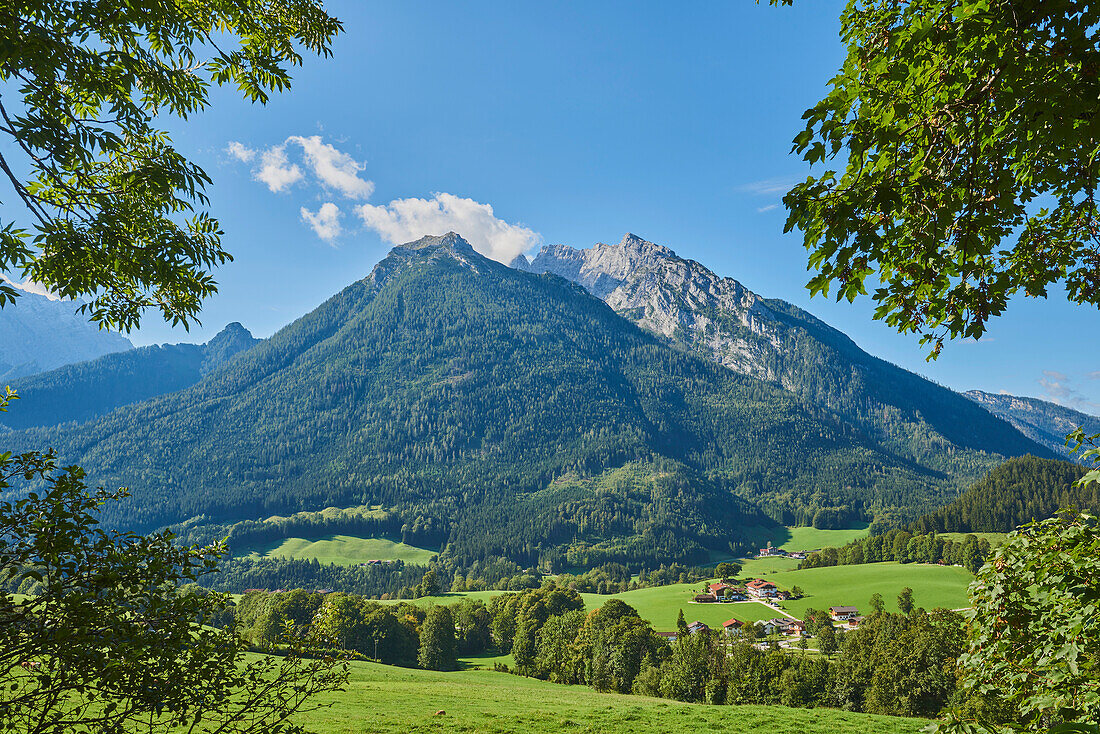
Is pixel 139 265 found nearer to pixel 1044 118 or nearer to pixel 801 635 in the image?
pixel 1044 118

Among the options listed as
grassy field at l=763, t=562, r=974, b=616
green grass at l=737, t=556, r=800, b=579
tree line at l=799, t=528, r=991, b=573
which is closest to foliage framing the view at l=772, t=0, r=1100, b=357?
grassy field at l=763, t=562, r=974, b=616

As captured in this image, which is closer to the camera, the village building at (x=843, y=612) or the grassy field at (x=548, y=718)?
the grassy field at (x=548, y=718)

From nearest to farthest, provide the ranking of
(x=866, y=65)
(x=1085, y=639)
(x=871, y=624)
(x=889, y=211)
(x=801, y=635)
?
(x=889, y=211) → (x=866, y=65) → (x=1085, y=639) → (x=871, y=624) → (x=801, y=635)

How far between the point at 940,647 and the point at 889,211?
57447mm

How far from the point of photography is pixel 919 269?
14.4 feet

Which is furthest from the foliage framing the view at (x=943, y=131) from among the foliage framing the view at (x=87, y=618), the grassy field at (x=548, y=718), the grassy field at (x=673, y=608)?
the grassy field at (x=673, y=608)

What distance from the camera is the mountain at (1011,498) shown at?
158250 mm

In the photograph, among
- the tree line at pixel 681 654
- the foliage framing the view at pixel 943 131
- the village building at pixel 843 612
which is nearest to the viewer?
the foliage framing the view at pixel 943 131

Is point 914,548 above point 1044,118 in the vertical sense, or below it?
below

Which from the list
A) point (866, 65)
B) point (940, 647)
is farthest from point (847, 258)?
point (940, 647)

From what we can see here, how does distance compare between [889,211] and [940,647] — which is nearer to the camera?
[889,211]

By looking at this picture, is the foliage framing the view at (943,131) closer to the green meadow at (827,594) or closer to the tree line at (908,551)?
the green meadow at (827,594)

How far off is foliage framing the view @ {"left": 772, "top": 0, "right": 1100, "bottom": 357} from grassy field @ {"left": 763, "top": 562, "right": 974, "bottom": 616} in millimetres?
A: 108416

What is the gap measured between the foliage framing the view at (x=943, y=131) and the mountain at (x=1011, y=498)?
190m
